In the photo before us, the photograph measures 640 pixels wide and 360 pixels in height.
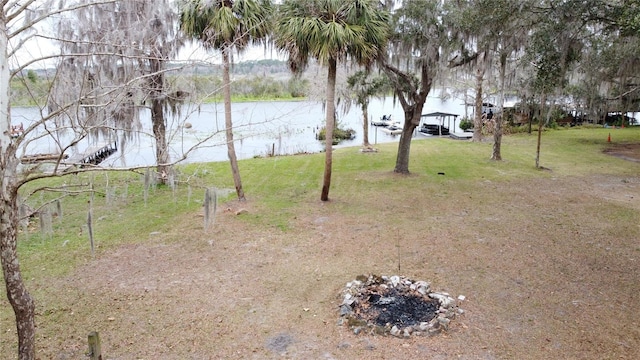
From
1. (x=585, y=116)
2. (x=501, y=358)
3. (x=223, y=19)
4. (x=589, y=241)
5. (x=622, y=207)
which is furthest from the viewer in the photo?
(x=585, y=116)

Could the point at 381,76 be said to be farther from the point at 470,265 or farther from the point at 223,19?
the point at 470,265

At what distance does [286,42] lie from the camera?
9.94m

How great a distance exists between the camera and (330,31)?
938 centimetres

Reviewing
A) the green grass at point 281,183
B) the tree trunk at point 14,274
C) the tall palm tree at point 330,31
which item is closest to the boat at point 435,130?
the green grass at point 281,183

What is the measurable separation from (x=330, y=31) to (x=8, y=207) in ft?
23.7

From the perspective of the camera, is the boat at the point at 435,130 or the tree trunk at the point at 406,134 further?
the boat at the point at 435,130

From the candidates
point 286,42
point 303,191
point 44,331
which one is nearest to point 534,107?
point 303,191

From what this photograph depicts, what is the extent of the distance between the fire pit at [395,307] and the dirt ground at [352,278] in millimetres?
158

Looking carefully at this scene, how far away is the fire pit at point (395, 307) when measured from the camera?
5.38 meters

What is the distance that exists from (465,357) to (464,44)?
982 centimetres

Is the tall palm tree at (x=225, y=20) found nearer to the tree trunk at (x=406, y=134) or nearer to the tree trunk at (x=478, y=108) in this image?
the tree trunk at (x=406, y=134)

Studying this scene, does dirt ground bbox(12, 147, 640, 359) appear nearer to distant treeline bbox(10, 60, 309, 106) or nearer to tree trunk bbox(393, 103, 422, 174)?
distant treeline bbox(10, 60, 309, 106)

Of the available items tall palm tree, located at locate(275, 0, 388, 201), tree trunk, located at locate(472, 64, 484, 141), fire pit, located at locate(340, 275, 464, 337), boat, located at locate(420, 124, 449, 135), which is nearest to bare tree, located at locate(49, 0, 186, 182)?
tall palm tree, located at locate(275, 0, 388, 201)

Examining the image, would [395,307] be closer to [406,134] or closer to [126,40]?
[126,40]
